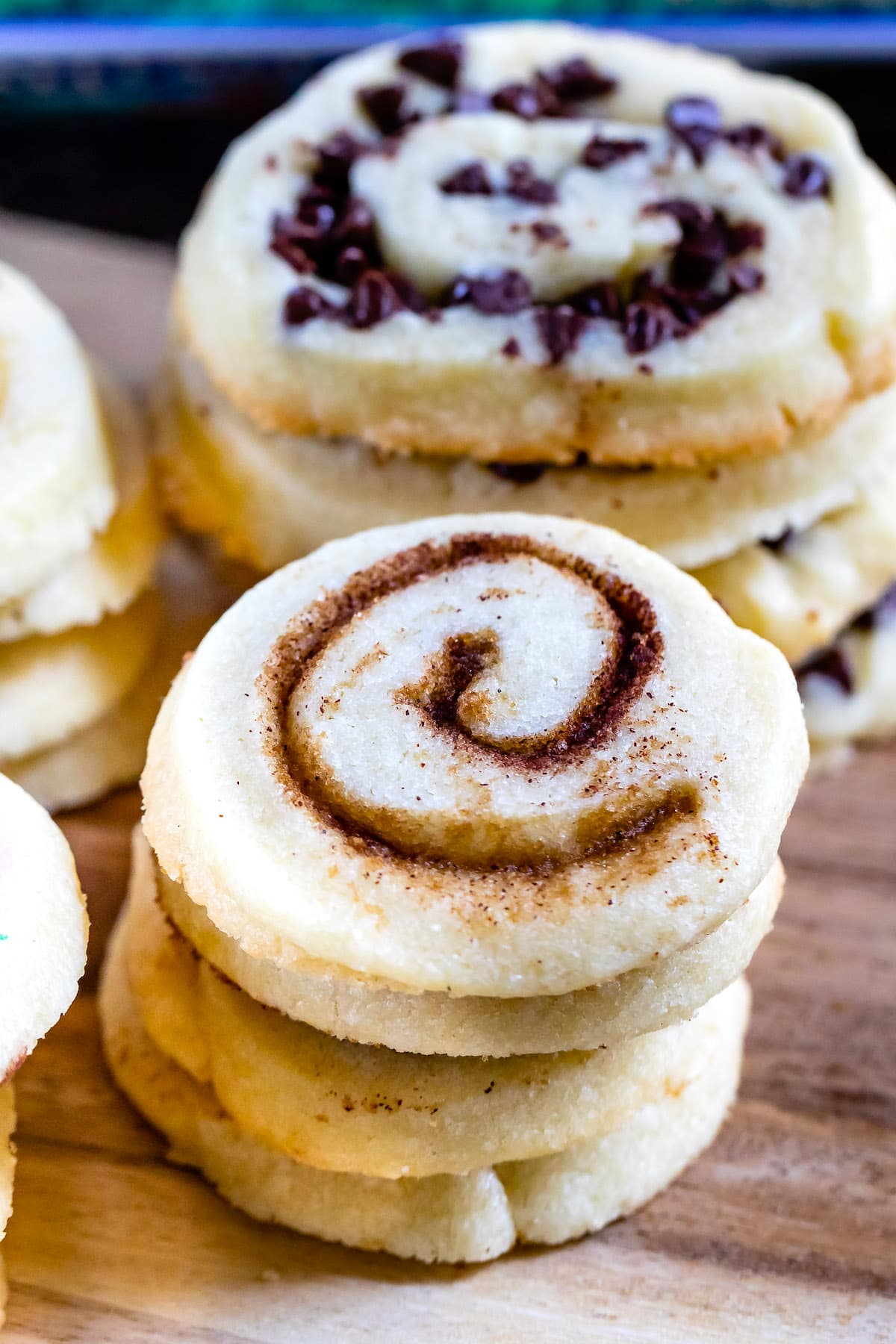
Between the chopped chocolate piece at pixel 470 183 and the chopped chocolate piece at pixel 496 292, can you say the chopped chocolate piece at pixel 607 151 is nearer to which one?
the chopped chocolate piece at pixel 470 183

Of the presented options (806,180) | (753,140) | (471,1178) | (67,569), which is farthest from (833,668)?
(67,569)

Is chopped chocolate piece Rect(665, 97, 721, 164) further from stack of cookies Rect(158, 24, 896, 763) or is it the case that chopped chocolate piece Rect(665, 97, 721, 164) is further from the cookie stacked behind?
the cookie stacked behind

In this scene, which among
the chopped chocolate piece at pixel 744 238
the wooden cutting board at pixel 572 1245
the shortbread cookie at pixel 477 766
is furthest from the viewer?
the chopped chocolate piece at pixel 744 238

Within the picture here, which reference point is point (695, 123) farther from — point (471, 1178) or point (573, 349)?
point (471, 1178)

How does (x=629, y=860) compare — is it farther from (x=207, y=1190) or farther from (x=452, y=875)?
(x=207, y=1190)

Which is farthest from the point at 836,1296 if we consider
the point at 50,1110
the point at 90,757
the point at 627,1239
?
the point at 90,757

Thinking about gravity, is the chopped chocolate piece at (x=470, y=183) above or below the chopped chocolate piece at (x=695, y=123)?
below

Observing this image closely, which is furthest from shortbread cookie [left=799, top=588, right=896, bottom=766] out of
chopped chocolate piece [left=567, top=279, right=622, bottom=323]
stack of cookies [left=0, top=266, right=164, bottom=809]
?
stack of cookies [left=0, top=266, right=164, bottom=809]

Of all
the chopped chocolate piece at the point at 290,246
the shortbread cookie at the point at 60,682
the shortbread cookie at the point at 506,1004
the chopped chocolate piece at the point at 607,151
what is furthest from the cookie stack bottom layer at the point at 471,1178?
the chopped chocolate piece at the point at 607,151
